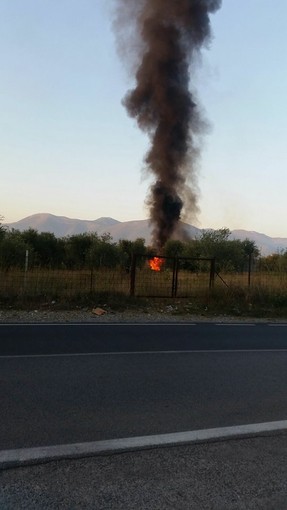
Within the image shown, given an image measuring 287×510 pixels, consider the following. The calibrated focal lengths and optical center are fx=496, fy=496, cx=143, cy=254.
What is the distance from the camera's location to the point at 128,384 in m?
5.77

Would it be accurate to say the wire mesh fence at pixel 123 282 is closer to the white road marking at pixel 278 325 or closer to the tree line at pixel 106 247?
the white road marking at pixel 278 325

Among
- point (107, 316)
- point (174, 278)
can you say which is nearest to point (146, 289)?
point (174, 278)

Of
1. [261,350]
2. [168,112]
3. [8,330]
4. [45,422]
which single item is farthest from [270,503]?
[168,112]

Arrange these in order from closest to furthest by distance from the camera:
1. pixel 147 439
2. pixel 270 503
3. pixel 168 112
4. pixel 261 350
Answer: pixel 270 503, pixel 147 439, pixel 261 350, pixel 168 112

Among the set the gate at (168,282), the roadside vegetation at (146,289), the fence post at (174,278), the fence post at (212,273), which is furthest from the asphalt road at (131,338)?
the fence post at (212,273)

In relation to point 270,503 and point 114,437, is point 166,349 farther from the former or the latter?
point 270,503

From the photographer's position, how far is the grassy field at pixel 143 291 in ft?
46.6

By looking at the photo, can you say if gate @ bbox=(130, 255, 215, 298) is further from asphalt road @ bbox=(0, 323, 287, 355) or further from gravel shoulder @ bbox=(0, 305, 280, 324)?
asphalt road @ bbox=(0, 323, 287, 355)

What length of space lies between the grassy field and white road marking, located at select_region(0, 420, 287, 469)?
31.8ft

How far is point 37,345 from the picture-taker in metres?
8.14

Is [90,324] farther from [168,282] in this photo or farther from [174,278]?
[168,282]

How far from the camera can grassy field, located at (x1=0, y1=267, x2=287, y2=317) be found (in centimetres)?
1420

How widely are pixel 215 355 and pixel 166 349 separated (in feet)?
2.81

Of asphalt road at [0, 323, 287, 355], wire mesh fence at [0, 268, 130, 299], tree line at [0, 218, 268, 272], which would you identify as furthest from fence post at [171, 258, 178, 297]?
tree line at [0, 218, 268, 272]
